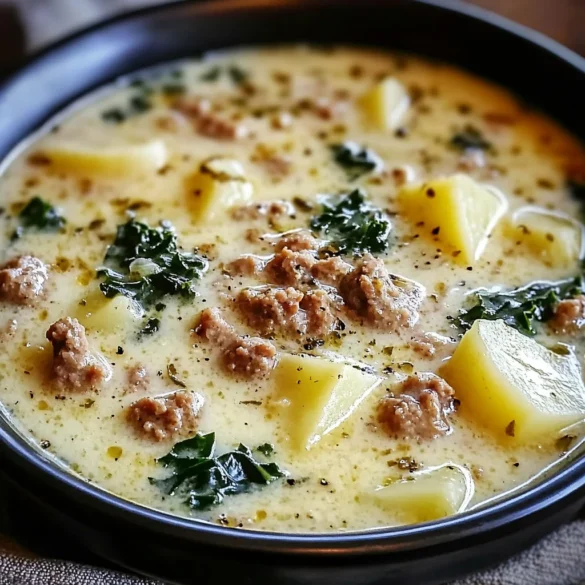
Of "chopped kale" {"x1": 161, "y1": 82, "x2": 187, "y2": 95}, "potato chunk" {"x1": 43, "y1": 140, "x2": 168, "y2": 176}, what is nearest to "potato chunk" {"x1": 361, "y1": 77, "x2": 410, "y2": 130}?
"chopped kale" {"x1": 161, "y1": 82, "x2": 187, "y2": 95}

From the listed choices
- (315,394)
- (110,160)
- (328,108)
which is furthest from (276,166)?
(315,394)

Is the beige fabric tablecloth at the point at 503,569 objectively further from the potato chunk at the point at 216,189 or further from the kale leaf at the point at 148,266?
the potato chunk at the point at 216,189

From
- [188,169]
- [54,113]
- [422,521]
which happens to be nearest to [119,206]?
[188,169]

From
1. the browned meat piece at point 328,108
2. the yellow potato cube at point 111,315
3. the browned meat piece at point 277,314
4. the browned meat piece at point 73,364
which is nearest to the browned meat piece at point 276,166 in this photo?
the browned meat piece at point 328,108

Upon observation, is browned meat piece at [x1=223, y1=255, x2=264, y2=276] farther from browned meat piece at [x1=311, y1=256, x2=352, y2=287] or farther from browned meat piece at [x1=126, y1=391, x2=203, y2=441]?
browned meat piece at [x1=126, y1=391, x2=203, y2=441]

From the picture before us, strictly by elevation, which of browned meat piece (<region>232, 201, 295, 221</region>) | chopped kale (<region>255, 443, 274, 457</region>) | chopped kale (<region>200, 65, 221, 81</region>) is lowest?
chopped kale (<region>255, 443, 274, 457</region>)

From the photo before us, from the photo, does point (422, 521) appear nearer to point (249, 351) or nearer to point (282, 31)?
point (249, 351)
